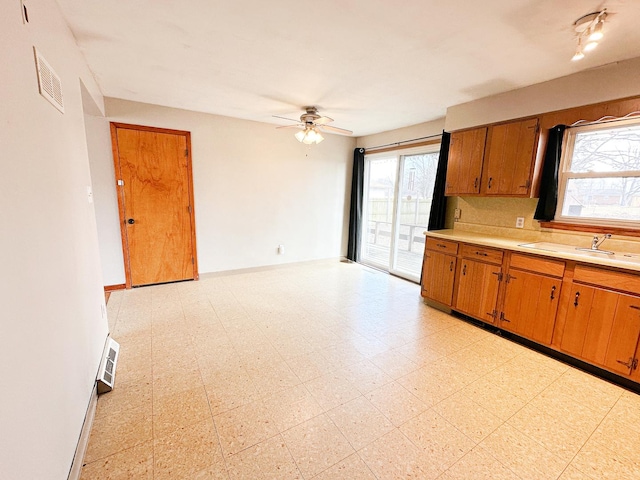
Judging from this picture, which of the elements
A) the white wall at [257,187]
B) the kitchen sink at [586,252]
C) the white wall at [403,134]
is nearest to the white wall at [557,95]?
the white wall at [403,134]

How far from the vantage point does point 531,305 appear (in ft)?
8.32

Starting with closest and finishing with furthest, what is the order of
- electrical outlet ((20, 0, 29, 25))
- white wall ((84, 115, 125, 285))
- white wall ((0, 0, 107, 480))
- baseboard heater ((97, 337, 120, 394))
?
white wall ((0, 0, 107, 480)), electrical outlet ((20, 0, 29, 25)), baseboard heater ((97, 337, 120, 394)), white wall ((84, 115, 125, 285))

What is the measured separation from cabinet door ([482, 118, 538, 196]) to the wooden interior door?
3.91 m

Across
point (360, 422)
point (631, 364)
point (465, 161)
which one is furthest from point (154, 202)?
point (631, 364)

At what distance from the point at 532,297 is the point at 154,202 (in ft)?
15.1

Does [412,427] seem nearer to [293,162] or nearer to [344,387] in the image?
[344,387]

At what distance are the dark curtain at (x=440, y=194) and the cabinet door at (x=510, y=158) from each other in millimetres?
637

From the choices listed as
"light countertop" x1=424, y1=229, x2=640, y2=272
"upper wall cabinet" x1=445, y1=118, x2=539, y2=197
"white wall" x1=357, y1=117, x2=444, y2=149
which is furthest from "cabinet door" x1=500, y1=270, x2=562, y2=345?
"white wall" x1=357, y1=117, x2=444, y2=149

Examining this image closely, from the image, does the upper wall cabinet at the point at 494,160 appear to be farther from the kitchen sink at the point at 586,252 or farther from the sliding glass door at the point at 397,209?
the sliding glass door at the point at 397,209

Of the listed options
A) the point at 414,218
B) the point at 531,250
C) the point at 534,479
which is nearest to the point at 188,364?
the point at 534,479

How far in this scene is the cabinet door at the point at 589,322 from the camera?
6.91 ft

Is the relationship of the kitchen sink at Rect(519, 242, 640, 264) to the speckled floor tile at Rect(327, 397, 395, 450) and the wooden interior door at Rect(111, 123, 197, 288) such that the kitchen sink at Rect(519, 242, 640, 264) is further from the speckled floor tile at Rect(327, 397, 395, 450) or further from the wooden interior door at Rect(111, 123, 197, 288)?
the wooden interior door at Rect(111, 123, 197, 288)

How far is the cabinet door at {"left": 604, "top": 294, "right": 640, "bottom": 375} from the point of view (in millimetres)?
1990

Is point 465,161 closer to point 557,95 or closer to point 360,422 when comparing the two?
point 557,95
